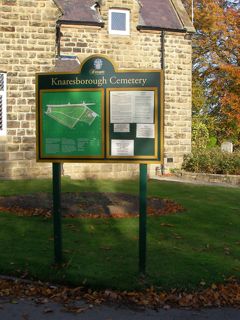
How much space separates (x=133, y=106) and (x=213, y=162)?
1392 cm

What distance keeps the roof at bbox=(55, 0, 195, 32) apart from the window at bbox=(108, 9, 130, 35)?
0.50 metres

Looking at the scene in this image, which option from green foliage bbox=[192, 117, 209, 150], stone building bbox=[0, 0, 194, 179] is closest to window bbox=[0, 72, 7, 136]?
stone building bbox=[0, 0, 194, 179]

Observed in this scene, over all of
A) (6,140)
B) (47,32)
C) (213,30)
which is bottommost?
(6,140)

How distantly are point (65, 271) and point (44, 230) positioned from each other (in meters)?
2.45

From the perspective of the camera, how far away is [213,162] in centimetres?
1958

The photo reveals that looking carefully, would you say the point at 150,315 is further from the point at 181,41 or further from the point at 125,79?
the point at 181,41

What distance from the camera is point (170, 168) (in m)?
20.8

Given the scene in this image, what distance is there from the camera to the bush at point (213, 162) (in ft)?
63.3

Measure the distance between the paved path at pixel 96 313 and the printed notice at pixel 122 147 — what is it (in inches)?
76.6

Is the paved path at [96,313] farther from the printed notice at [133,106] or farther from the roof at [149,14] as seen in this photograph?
the roof at [149,14]

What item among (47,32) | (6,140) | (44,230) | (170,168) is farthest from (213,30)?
(44,230)

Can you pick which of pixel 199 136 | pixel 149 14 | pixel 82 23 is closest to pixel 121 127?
pixel 82 23

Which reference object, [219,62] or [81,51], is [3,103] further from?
[219,62]

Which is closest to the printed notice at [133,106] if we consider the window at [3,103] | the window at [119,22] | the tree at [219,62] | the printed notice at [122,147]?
the printed notice at [122,147]
